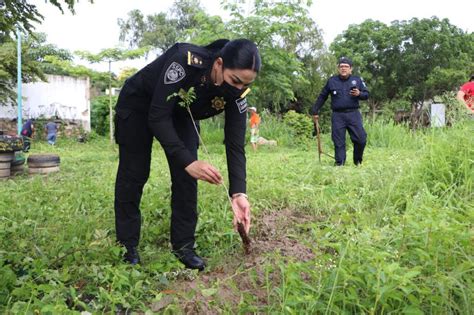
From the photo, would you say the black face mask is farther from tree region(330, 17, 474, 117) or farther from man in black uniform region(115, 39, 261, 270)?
tree region(330, 17, 474, 117)

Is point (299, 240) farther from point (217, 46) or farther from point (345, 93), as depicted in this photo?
point (345, 93)

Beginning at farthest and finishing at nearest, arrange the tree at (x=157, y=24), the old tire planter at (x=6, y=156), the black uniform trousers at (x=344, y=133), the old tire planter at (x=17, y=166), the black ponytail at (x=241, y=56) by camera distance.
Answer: the tree at (x=157, y=24) → the old tire planter at (x=17, y=166) → the old tire planter at (x=6, y=156) → the black uniform trousers at (x=344, y=133) → the black ponytail at (x=241, y=56)

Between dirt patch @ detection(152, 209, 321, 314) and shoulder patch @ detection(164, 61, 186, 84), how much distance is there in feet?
2.93

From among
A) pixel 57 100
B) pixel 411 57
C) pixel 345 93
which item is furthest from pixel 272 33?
pixel 411 57

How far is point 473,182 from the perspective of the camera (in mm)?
3186

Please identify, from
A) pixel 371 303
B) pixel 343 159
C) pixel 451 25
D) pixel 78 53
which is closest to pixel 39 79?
pixel 78 53

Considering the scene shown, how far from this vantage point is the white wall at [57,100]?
49.1 feet

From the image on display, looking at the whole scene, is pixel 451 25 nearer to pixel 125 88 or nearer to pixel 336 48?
pixel 336 48

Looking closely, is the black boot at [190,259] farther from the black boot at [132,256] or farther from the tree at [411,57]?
the tree at [411,57]

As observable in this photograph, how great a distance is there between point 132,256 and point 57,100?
14.8 metres

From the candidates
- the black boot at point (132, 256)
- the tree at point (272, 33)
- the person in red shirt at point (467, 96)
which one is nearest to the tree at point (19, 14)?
the black boot at point (132, 256)

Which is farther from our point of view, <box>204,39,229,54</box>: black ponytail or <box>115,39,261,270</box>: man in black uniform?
<box>204,39,229,54</box>: black ponytail

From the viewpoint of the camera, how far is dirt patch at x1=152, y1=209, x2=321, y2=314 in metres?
1.79

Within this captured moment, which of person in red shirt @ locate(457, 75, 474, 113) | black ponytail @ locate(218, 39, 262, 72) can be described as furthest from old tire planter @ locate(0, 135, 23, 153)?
person in red shirt @ locate(457, 75, 474, 113)
